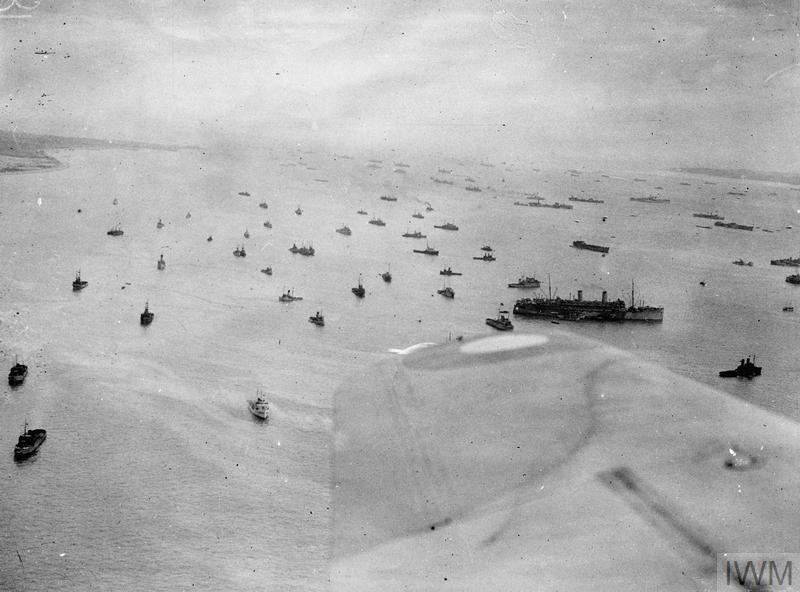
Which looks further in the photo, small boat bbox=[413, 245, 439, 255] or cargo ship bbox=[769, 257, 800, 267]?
cargo ship bbox=[769, 257, 800, 267]

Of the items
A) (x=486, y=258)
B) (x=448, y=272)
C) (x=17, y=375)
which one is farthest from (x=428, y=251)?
(x=17, y=375)

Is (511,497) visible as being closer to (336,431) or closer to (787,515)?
(787,515)

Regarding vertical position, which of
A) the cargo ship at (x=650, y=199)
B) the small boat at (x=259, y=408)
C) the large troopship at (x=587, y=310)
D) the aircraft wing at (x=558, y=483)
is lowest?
the cargo ship at (x=650, y=199)

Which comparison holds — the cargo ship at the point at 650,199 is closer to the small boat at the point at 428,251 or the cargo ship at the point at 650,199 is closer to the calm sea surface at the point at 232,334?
the calm sea surface at the point at 232,334

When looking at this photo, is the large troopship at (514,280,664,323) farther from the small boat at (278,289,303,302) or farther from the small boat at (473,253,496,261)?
the small boat at (473,253,496,261)

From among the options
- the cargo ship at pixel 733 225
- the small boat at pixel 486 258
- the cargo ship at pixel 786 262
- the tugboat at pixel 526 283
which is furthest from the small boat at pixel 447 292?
the cargo ship at pixel 733 225

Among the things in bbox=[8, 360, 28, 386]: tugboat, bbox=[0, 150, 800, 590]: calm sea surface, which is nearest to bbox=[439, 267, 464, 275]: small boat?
bbox=[0, 150, 800, 590]: calm sea surface
